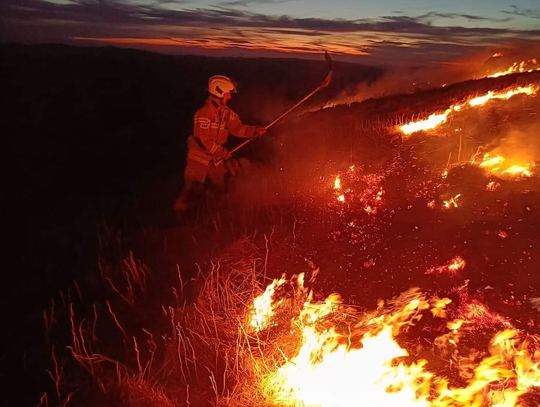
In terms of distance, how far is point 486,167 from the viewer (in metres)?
5.84

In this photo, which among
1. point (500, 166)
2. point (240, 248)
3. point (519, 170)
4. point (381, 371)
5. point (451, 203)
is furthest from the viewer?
point (500, 166)

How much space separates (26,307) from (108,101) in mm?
13695

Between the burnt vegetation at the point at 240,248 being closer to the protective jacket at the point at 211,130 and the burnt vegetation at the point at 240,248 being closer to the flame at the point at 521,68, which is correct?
the flame at the point at 521,68

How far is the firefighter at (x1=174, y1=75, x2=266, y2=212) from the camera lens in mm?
5806

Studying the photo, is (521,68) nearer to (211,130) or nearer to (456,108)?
(456,108)

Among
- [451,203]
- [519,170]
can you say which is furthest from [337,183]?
[519,170]

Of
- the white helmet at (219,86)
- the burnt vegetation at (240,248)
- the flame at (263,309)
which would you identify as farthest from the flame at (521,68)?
the flame at (263,309)

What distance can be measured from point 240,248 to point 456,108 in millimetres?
5499

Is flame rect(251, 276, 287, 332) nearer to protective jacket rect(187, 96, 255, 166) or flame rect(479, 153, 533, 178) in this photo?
protective jacket rect(187, 96, 255, 166)

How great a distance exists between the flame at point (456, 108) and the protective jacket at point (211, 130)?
2.88 meters

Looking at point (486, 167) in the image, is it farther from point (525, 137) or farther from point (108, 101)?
point (108, 101)

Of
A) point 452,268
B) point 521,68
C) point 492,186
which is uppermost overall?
point 521,68

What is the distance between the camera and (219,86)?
571 centimetres

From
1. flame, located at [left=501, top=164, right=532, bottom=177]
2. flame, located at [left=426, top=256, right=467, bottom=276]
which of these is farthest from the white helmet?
flame, located at [left=501, top=164, right=532, bottom=177]
